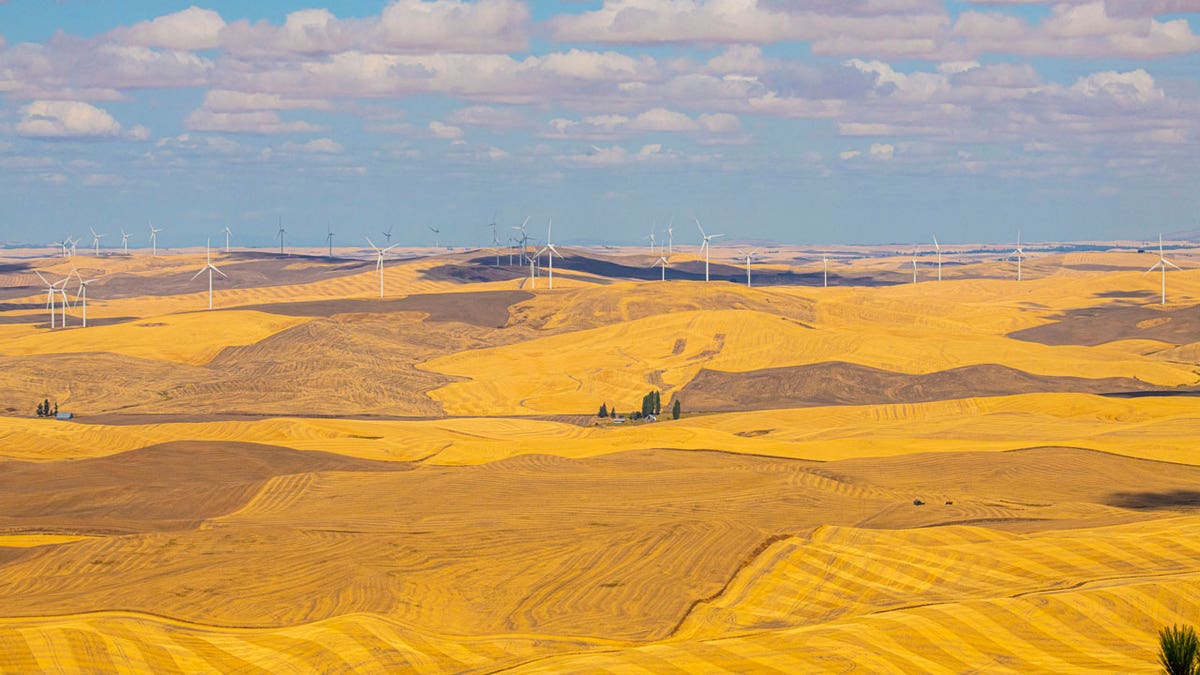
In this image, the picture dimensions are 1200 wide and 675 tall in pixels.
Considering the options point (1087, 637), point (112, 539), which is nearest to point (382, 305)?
point (112, 539)

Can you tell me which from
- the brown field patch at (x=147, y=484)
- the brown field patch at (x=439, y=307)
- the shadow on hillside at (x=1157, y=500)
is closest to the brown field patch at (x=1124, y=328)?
the brown field patch at (x=439, y=307)

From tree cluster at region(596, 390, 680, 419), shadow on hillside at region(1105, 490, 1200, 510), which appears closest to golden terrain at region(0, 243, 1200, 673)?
shadow on hillside at region(1105, 490, 1200, 510)

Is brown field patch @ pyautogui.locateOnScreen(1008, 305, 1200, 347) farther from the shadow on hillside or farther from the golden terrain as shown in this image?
the shadow on hillside

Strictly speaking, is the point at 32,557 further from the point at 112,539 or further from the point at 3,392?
the point at 3,392

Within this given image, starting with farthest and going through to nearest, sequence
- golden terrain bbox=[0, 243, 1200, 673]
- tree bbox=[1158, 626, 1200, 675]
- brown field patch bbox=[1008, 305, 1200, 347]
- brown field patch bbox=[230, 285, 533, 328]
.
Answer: brown field patch bbox=[230, 285, 533, 328]
brown field patch bbox=[1008, 305, 1200, 347]
golden terrain bbox=[0, 243, 1200, 673]
tree bbox=[1158, 626, 1200, 675]

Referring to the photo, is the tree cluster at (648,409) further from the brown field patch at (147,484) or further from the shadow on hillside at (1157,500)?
the shadow on hillside at (1157,500)

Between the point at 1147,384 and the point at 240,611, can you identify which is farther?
the point at 1147,384
